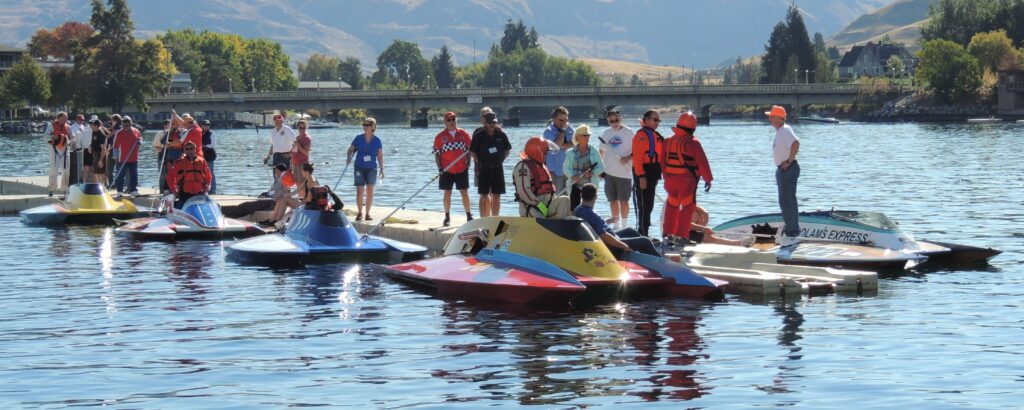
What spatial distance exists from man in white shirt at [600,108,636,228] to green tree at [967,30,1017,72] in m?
145

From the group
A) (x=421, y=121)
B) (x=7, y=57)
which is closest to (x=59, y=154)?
(x=421, y=121)

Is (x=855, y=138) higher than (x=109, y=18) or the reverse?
the reverse

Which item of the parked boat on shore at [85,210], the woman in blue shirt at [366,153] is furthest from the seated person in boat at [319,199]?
the parked boat on shore at [85,210]

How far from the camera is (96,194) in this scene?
108ft

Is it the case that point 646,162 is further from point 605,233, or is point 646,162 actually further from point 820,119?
point 820,119

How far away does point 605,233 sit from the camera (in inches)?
783

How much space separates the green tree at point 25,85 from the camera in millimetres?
156875

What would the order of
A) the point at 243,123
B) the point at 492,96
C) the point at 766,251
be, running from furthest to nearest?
1. the point at 243,123
2. the point at 492,96
3. the point at 766,251

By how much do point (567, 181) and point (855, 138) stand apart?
87995 millimetres

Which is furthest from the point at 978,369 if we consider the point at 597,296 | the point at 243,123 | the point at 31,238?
the point at 243,123

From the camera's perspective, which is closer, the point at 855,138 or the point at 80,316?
the point at 80,316

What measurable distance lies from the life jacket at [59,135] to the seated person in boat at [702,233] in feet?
63.7

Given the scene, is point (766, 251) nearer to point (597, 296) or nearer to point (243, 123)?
point (597, 296)

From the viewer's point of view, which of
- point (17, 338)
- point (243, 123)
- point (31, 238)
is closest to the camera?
point (17, 338)
